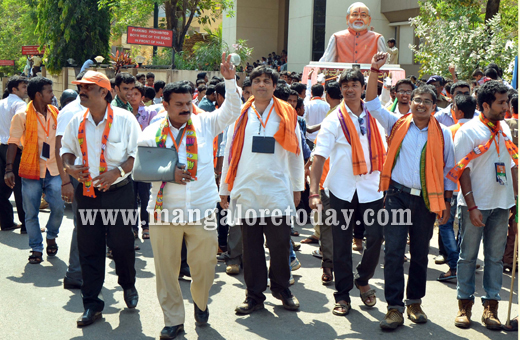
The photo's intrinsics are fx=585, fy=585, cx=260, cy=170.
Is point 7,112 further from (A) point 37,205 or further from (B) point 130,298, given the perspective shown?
(B) point 130,298

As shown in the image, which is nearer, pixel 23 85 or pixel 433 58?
pixel 23 85

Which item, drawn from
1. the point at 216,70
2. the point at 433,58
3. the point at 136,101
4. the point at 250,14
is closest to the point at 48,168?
the point at 136,101

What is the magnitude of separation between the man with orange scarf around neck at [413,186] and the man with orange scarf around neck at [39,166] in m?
3.94

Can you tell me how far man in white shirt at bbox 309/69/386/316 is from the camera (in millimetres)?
5336

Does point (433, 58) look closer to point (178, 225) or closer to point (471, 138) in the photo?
point (471, 138)

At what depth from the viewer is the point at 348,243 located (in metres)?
5.45

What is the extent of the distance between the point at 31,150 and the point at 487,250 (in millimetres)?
5241

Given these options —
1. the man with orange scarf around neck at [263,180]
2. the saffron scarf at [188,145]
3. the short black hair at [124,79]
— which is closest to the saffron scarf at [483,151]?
the man with orange scarf around neck at [263,180]

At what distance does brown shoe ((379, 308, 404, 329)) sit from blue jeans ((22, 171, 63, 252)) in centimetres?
407

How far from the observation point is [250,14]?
105 feet

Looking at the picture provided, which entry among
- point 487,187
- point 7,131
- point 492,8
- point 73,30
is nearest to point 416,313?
point 487,187

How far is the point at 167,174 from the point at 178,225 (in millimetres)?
490

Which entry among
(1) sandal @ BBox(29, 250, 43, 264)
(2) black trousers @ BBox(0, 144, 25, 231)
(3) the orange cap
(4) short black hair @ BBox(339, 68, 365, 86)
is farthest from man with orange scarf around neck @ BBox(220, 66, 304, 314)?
(2) black trousers @ BBox(0, 144, 25, 231)

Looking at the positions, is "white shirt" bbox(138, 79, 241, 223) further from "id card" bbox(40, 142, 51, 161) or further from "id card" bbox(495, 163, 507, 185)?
"id card" bbox(40, 142, 51, 161)
